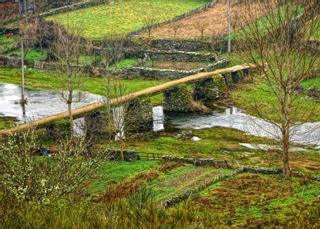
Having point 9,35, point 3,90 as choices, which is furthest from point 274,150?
point 9,35

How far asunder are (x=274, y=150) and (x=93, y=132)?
16659 mm

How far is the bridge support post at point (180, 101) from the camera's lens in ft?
246

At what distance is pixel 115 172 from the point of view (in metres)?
50.9

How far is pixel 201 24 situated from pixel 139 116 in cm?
4379

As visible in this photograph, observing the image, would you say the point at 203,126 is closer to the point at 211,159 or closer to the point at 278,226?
the point at 211,159

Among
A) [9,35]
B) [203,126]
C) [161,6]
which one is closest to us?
[203,126]

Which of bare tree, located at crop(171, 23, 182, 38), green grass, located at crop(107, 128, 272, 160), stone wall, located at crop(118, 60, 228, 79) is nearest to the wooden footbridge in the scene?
stone wall, located at crop(118, 60, 228, 79)

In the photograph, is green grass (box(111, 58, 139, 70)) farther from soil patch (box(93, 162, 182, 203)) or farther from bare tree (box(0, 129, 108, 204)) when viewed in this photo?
bare tree (box(0, 129, 108, 204))

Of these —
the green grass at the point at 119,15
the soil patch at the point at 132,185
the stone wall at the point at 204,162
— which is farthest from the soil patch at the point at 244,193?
the green grass at the point at 119,15

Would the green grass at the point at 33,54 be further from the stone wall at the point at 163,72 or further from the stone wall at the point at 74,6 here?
the stone wall at the point at 163,72

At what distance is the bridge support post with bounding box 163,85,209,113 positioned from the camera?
2953 inches

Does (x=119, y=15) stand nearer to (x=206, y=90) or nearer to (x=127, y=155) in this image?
(x=206, y=90)

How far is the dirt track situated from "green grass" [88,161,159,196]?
51.3 meters

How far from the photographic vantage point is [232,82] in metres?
84.8
